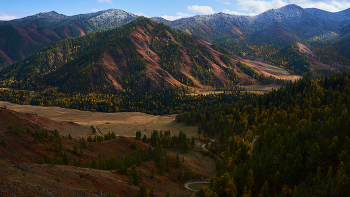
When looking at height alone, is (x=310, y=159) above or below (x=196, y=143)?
above

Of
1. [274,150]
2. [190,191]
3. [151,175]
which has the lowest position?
[190,191]

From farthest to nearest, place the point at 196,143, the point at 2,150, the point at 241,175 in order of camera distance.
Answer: the point at 196,143
the point at 241,175
the point at 2,150

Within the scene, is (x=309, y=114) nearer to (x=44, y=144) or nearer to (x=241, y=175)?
(x=241, y=175)

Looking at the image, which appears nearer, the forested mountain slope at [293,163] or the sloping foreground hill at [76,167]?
the sloping foreground hill at [76,167]

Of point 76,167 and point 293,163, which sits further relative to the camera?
point 293,163

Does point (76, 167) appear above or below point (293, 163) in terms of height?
above

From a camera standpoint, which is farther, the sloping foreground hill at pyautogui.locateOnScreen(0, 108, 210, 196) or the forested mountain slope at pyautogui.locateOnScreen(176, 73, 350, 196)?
the forested mountain slope at pyautogui.locateOnScreen(176, 73, 350, 196)

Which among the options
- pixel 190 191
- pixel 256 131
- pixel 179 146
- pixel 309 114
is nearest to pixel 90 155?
pixel 190 191

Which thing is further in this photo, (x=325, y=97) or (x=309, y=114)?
(x=325, y=97)
